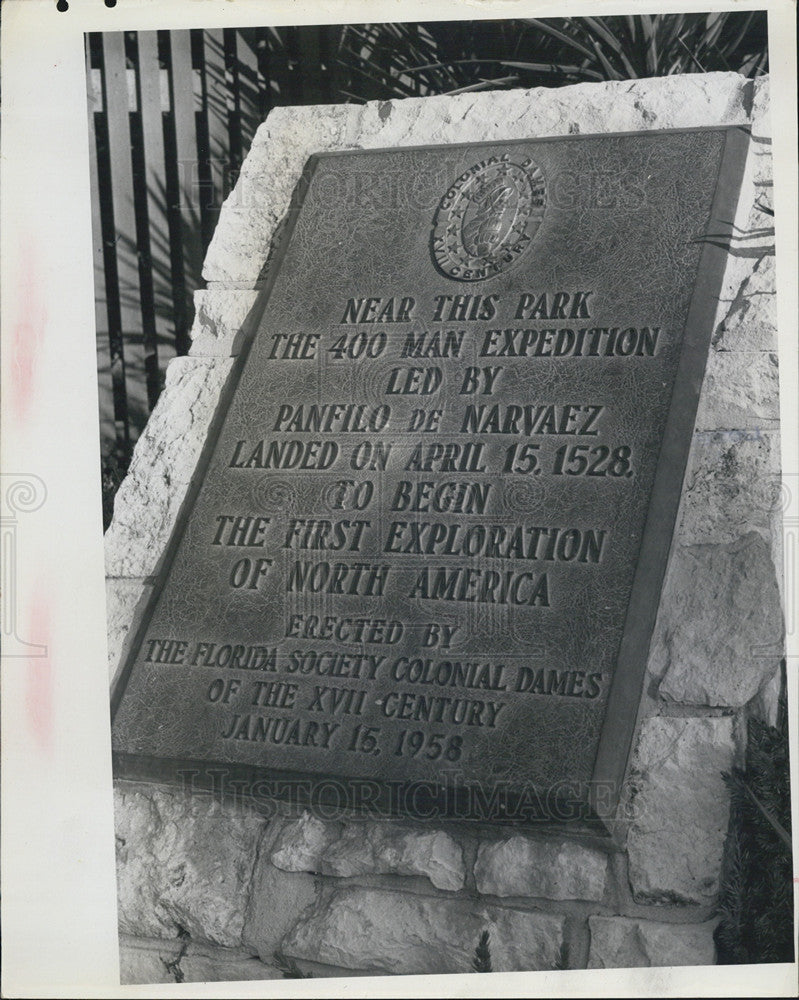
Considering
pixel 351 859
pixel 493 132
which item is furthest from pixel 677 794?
pixel 493 132

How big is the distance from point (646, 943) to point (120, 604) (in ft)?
5.36

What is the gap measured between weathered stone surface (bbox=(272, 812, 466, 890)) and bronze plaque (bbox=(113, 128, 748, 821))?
0.23ft

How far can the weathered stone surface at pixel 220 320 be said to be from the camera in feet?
9.64

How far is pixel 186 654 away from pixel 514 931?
3.49ft

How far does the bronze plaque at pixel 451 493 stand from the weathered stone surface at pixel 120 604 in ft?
0.40

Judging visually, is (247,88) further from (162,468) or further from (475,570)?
(475,570)

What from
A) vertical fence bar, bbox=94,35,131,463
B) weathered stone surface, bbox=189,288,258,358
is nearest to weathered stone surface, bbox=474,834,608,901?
weathered stone surface, bbox=189,288,258,358

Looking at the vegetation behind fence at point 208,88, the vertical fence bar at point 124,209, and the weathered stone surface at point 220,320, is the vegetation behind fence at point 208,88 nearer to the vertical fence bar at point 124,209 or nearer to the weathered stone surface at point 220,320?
the vertical fence bar at point 124,209

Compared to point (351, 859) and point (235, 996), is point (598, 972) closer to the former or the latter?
point (351, 859)

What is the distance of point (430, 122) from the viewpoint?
111 inches

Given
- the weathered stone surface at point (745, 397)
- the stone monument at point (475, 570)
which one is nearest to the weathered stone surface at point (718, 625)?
the stone monument at point (475, 570)

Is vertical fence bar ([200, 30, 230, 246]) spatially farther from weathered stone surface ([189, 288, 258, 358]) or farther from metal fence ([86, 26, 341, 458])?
weathered stone surface ([189, 288, 258, 358])

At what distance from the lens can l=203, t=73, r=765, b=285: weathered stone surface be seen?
2590mm

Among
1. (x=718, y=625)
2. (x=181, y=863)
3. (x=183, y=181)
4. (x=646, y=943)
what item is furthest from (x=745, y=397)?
(x=183, y=181)
